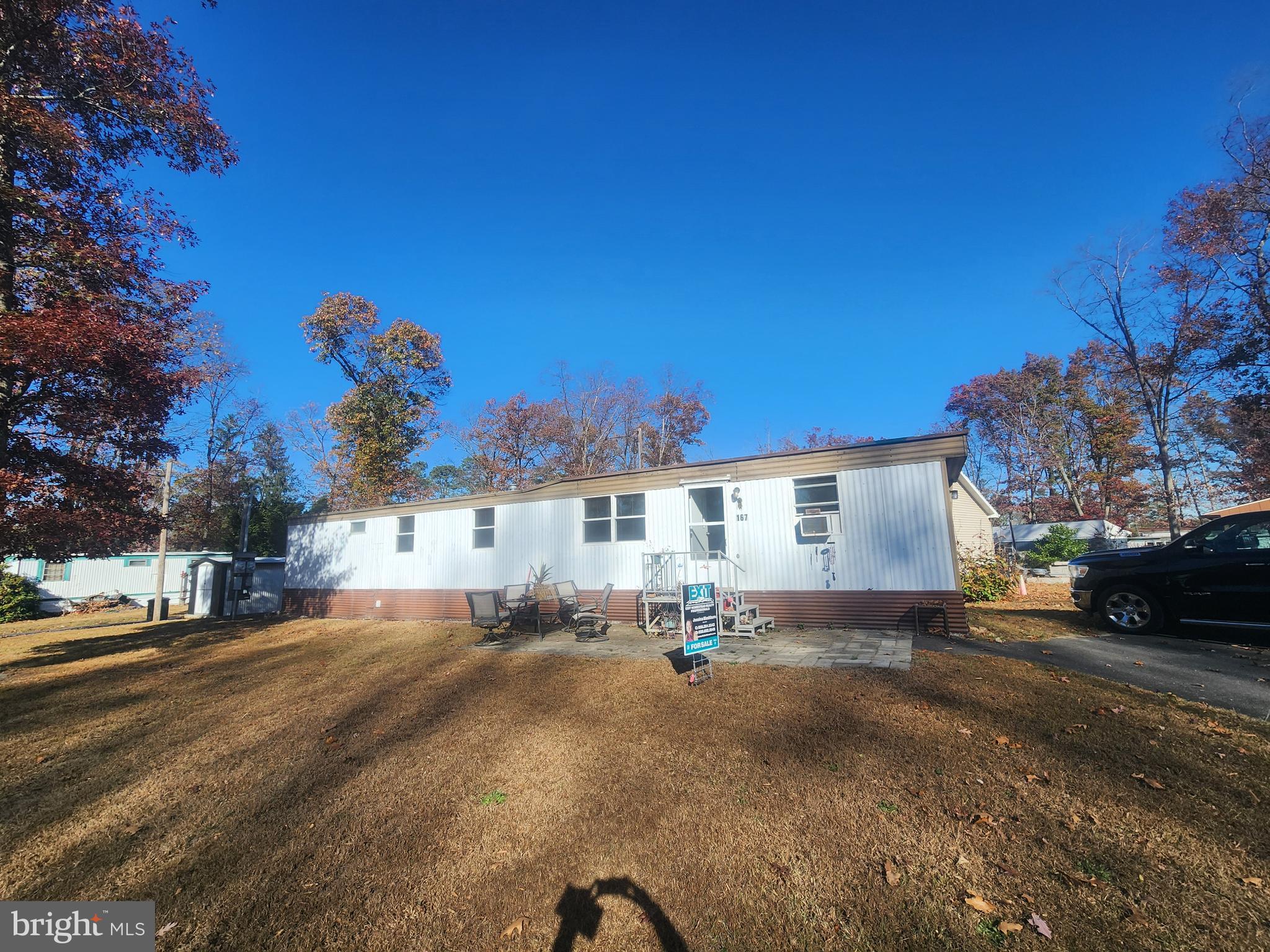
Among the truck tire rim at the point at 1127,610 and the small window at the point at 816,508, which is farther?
the small window at the point at 816,508

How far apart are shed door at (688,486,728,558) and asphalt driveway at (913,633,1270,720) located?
13.7ft

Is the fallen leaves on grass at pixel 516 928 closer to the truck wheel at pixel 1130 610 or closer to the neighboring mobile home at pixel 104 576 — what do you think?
the truck wheel at pixel 1130 610

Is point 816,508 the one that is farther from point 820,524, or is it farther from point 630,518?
point 630,518

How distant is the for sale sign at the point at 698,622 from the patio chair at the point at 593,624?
3351mm

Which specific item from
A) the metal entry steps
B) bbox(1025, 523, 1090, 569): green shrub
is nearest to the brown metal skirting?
the metal entry steps

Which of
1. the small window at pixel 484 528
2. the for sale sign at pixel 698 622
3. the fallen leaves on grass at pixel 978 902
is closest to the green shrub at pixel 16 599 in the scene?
the small window at pixel 484 528

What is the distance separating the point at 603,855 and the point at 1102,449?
122 ft

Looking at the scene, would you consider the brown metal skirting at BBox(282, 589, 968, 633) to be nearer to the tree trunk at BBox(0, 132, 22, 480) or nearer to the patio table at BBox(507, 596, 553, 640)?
the patio table at BBox(507, 596, 553, 640)

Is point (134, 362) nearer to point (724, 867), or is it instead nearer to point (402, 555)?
point (402, 555)

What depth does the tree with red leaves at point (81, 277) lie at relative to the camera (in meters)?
7.88

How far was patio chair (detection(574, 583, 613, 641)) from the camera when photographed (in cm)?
964

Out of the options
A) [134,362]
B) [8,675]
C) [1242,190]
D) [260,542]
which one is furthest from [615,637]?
[260,542]

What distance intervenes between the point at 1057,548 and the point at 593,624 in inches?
863

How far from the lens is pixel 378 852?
315cm
